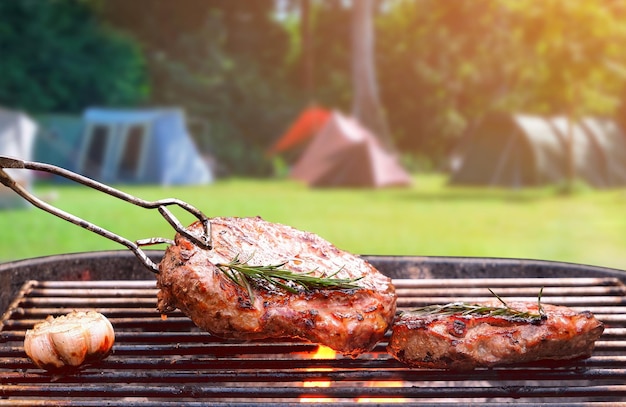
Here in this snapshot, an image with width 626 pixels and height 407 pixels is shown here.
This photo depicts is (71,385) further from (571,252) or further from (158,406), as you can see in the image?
(571,252)

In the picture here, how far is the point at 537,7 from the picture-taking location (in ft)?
51.6

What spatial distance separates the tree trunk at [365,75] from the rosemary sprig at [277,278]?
1888cm

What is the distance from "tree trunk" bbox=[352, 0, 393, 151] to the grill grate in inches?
720

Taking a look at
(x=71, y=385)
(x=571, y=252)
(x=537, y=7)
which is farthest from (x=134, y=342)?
(x=537, y=7)

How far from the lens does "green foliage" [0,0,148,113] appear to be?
17.7 metres

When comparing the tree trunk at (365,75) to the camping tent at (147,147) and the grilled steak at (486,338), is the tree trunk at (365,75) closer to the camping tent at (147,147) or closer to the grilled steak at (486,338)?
the camping tent at (147,147)

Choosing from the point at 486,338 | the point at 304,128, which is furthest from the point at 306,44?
the point at 486,338

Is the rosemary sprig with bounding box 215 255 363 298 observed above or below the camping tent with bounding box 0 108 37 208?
above

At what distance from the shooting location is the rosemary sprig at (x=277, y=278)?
208cm

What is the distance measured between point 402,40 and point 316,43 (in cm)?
425

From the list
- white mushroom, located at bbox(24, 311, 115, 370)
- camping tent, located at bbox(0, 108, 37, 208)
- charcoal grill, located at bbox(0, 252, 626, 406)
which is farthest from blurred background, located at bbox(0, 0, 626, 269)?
white mushroom, located at bbox(24, 311, 115, 370)

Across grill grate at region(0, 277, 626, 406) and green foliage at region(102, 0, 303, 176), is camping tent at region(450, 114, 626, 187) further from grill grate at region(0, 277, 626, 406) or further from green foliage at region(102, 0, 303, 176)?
grill grate at region(0, 277, 626, 406)

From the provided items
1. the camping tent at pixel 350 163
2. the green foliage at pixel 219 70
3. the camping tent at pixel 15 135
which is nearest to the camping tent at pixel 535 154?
the camping tent at pixel 350 163

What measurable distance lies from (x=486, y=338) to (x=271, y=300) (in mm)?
697
